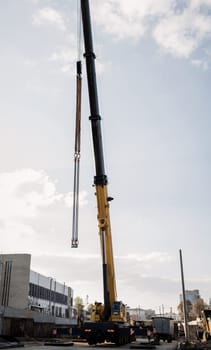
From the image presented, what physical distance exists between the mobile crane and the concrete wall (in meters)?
47.4

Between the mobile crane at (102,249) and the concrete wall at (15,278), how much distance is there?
47434mm

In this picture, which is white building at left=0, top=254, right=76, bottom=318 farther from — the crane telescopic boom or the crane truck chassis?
the crane telescopic boom

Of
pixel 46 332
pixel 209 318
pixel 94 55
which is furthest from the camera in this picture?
pixel 46 332

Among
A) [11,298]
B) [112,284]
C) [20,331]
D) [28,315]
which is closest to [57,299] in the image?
[11,298]

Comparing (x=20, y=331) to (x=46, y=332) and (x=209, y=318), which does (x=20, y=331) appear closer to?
(x=46, y=332)

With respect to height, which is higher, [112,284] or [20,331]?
[112,284]

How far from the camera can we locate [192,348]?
934 inches

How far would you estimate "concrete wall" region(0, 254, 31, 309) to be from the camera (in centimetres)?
7088

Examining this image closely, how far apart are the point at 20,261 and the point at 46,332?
83.7ft

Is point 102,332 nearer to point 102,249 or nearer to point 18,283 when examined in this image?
point 102,249

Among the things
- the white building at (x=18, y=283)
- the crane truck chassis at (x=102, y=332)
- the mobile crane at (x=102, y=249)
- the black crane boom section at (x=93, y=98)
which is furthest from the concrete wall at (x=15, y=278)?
the black crane boom section at (x=93, y=98)

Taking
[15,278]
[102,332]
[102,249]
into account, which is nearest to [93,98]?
[102,249]

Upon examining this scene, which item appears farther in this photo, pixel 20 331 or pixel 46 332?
pixel 46 332

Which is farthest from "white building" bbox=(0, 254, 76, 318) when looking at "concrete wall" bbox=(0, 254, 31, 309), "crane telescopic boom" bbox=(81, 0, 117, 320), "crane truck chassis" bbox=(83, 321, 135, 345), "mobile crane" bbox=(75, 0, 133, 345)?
"crane telescopic boom" bbox=(81, 0, 117, 320)
